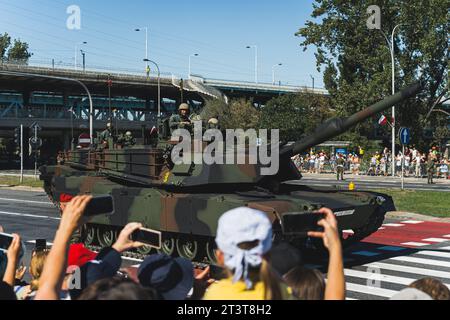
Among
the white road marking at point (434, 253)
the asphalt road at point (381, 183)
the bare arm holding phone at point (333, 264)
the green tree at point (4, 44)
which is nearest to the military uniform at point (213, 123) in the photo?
the white road marking at point (434, 253)

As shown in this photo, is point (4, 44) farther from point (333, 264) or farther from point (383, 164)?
point (333, 264)

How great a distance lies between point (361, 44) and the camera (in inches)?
1820

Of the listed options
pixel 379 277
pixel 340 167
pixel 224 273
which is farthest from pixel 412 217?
pixel 224 273

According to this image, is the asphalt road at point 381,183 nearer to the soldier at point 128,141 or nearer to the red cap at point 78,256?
the soldier at point 128,141

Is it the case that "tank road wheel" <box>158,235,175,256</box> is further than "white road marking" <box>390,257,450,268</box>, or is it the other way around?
"tank road wheel" <box>158,235,175,256</box>

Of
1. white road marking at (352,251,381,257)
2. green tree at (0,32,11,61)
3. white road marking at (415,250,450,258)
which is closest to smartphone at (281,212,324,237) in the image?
white road marking at (352,251,381,257)

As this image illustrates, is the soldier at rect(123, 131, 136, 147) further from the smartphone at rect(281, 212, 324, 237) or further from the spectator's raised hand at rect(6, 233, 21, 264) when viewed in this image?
the smartphone at rect(281, 212, 324, 237)

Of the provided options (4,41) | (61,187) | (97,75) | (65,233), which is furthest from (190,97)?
(65,233)

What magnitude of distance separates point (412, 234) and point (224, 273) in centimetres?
1345

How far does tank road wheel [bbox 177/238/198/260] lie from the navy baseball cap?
7.64 m

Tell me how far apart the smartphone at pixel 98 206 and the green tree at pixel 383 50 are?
41481 millimetres

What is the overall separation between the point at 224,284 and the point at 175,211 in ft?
27.7

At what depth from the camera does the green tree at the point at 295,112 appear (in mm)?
56312

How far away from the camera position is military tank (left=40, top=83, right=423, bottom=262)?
438 inches
